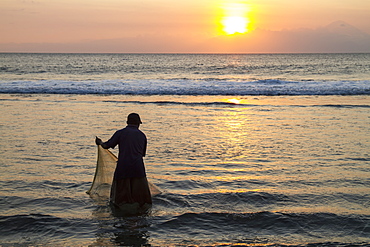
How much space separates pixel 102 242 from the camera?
201 inches

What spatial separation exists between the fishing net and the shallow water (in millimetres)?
217

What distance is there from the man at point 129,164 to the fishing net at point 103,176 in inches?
25.5

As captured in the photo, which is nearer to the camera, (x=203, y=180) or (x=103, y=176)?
(x=103, y=176)

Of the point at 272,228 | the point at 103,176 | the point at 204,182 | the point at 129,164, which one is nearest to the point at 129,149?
the point at 129,164

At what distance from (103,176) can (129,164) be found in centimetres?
104

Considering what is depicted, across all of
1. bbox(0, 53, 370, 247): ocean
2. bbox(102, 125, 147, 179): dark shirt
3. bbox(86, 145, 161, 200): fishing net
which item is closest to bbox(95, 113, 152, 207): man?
bbox(102, 125, 147, 179): dark shirt

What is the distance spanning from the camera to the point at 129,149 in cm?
600

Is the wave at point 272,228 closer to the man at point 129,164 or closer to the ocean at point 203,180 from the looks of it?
the ocean at point 203,180

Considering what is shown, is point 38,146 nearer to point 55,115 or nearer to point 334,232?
point 55,115

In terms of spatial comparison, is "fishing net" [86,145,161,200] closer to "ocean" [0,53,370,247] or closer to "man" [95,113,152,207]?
"ocean" [0,53,370,247]

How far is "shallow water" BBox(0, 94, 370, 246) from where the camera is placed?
5422mm

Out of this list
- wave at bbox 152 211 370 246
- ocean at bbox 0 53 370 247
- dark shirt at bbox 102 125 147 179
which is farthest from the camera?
dark shirt at bbox 102 125 147 179

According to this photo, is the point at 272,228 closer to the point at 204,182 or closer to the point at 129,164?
the point at 204,182

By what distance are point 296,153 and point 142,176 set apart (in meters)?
5.14
